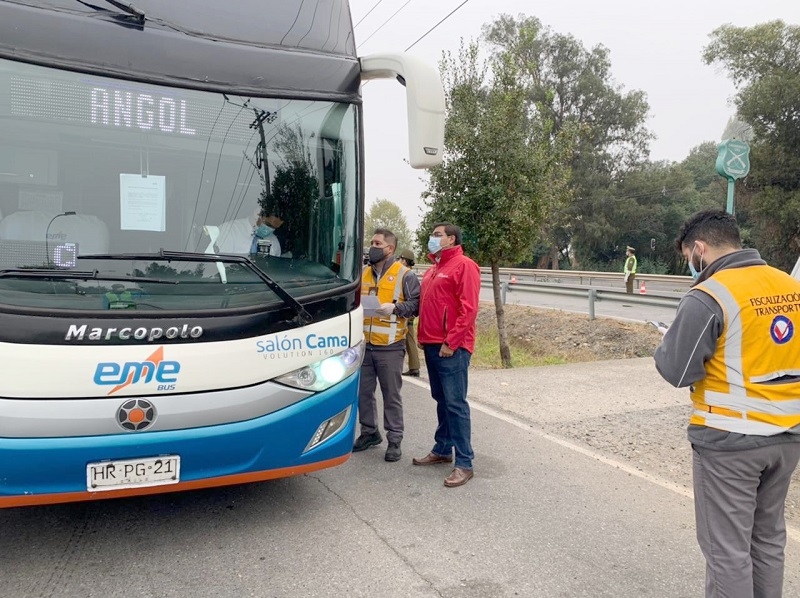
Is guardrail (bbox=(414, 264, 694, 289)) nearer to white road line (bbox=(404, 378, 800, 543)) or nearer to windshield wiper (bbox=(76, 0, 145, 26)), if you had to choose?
white road line (bbox=(404, 378, 800, 543))

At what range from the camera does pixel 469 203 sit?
1004 cm

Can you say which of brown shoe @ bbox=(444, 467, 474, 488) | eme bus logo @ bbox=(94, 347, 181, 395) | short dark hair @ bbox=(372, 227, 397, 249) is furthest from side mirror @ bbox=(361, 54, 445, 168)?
brown shoe @ bbox=(444, 467, 474, 488)

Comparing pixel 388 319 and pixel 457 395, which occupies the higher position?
pixel 388 319

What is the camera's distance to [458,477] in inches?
179

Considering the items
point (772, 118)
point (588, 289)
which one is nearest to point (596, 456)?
point (588, 289)

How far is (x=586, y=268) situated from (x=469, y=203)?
40.6 metres

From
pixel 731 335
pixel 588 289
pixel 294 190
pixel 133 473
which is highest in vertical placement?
pixel 294 190

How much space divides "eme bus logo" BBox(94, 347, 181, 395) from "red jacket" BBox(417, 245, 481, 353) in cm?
187

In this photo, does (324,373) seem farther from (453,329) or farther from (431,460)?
(431,460)

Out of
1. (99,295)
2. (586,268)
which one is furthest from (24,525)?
(586,268)

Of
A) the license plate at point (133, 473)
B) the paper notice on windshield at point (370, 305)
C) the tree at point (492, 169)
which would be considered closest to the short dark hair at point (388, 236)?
the paper notice on windshield at point (370, 305)

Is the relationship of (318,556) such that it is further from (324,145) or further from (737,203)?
(737,203)

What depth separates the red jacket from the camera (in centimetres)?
450

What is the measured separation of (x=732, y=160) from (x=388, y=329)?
3562mm
